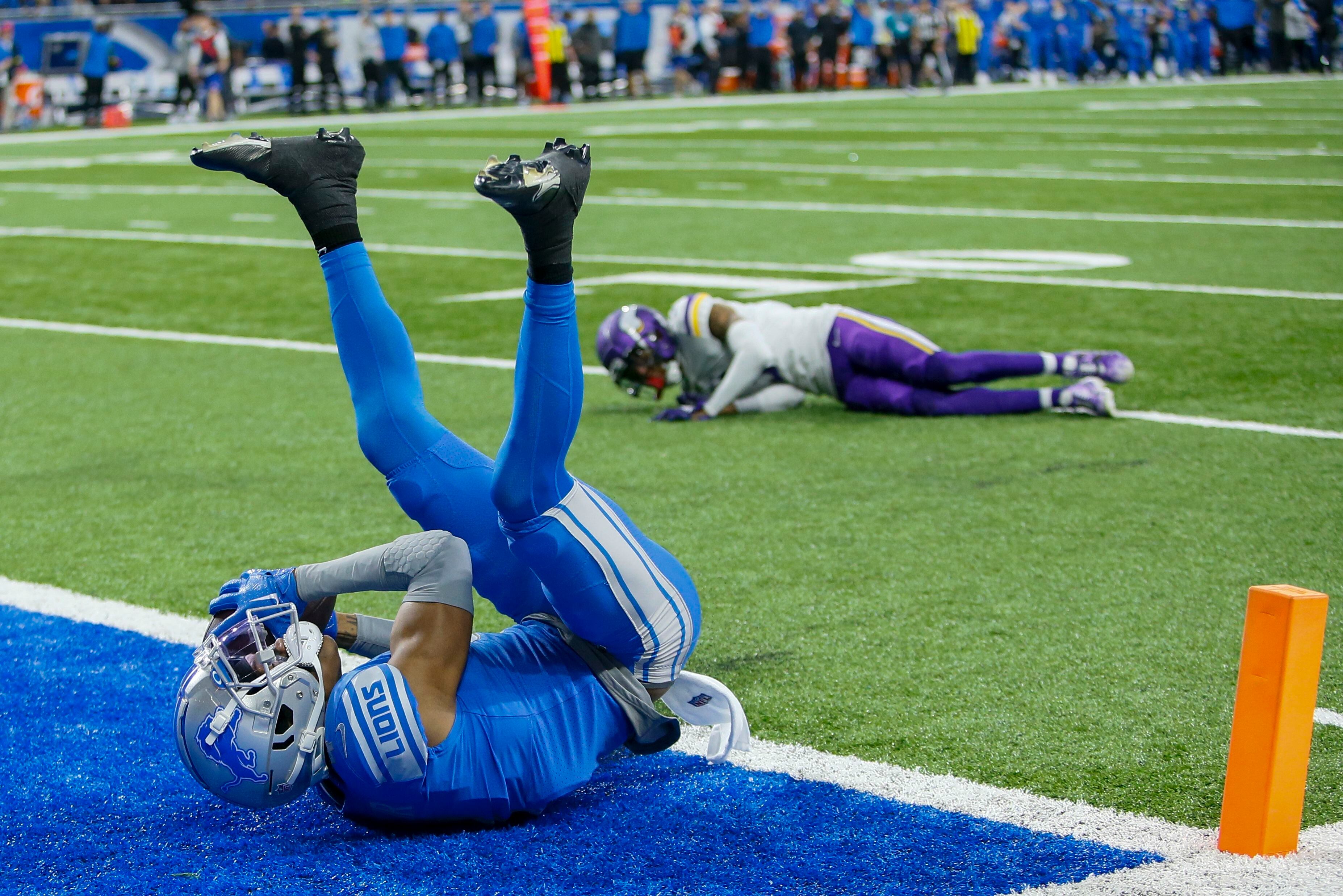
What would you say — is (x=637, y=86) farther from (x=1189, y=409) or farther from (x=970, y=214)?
(x=1189, y=409)

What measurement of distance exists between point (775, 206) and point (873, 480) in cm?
980

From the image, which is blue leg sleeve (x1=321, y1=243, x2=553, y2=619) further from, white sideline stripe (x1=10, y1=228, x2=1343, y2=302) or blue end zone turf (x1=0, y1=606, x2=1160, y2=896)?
white sideline stripe (x1=10, y1=228, x2=1343, y2=302)

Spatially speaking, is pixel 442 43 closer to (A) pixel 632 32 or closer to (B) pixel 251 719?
(A) pixel 632 32

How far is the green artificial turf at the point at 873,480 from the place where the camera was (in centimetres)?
385

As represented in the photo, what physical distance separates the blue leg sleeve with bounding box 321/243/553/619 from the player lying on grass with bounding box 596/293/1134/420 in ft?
9.45

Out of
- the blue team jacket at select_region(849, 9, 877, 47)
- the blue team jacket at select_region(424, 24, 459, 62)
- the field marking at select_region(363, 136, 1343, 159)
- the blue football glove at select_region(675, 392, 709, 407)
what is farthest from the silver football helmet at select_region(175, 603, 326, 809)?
the blue team jacket at select_region(849, 9, 877, 47)

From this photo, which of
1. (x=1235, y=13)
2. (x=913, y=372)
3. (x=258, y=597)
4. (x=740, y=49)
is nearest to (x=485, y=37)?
(x=740, y=49)

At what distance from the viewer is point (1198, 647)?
4.14 m

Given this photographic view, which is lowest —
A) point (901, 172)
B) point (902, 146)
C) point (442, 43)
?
point (901, 172)

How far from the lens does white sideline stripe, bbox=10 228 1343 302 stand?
1004 cm

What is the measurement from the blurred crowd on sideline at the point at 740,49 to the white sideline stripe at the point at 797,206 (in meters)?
11.6

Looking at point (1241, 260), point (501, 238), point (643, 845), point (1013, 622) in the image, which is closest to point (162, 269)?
point (501, 238)

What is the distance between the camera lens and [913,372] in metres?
6.93

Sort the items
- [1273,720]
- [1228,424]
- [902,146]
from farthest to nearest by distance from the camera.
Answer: [902,146]
[1228,424]
[1273,720]
